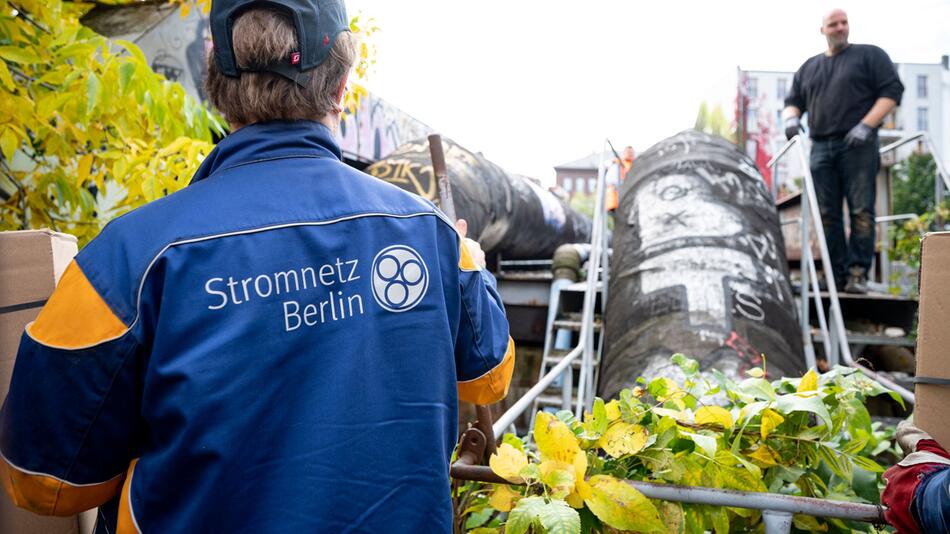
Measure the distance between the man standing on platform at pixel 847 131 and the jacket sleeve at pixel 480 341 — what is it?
4.86 metres

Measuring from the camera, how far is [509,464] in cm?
151

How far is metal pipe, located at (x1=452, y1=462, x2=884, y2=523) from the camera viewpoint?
58.5 inches

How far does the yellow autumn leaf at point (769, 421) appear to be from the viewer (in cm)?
170

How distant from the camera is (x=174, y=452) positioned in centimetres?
102

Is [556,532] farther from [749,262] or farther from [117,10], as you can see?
[117,10]

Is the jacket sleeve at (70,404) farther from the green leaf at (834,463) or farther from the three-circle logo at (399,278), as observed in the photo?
the green leaf at (834,463)

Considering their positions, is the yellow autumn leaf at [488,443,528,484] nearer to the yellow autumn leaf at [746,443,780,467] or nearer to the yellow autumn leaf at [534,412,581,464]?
the yellow autumn leaf at [534,412,581,464]

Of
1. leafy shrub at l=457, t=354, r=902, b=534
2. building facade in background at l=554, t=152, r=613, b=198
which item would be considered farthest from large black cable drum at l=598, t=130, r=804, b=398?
building facade in background at l=554, t=152, r=613, b=198

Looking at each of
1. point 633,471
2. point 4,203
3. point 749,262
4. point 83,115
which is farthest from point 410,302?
point 749,262

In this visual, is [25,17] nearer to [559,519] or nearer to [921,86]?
[559,519]

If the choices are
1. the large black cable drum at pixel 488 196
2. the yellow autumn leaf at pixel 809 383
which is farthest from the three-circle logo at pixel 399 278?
the large black cable drum at pixel 488 196

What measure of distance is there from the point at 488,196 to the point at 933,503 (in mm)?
4652

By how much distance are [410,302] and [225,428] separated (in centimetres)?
35

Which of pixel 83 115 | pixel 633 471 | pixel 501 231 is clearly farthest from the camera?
pixel 501 231
